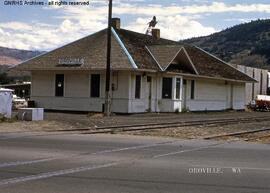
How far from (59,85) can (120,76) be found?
4948mm

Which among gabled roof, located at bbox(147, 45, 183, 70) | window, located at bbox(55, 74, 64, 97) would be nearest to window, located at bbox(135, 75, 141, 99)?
gabled roof, located at bbox(147, 45, 183, 70)

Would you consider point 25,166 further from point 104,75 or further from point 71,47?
point 71,47

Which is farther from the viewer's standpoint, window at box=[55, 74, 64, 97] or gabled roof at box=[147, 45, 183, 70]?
window at box=[55, 74, 64, 97]

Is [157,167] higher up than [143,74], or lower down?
lower down

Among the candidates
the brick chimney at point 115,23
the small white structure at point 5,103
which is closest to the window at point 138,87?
the brick chimney at point 115,23

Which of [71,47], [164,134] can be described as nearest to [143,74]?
[71,47]

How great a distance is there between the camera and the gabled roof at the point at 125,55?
39.1 m

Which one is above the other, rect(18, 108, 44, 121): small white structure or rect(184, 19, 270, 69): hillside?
rect(184, 19, 270, 69): hillside

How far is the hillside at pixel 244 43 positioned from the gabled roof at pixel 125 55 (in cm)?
8113

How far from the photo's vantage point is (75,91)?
A: 40688mm

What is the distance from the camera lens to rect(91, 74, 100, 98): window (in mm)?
39844

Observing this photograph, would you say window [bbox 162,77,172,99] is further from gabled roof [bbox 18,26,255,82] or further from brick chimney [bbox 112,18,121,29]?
brick chimney [bbox 112,18,121,29]

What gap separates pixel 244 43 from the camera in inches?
5896

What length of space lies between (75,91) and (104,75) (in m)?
2.56
